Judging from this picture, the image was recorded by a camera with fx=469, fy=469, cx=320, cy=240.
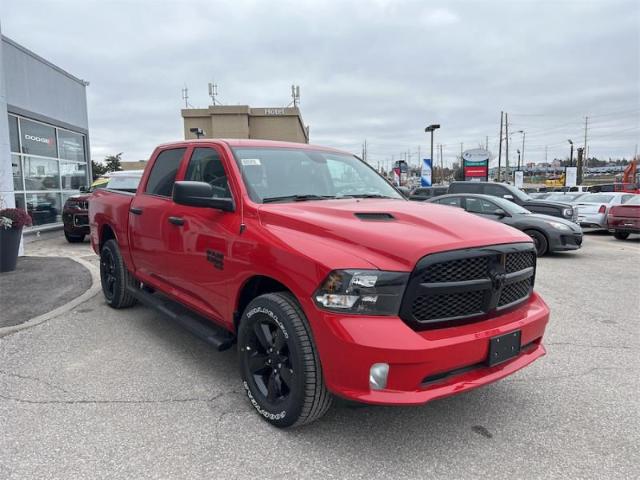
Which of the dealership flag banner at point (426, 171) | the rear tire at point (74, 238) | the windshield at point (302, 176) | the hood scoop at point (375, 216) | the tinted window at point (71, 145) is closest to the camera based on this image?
the hood scoop at point (375, 216)

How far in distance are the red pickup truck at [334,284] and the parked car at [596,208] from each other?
14.7 metres

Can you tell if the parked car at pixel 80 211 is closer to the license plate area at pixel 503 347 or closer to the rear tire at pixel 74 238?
the rear tire at pixel 74 238

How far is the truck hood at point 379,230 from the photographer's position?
8.62 feet

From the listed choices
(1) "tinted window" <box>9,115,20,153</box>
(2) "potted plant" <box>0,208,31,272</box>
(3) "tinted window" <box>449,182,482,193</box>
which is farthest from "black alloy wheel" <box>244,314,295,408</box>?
(3) "tinted window" <box>449,182,482,193</box>

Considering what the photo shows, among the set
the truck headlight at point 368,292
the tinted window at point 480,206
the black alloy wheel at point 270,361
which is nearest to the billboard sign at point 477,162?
Answer: the tinted window at point 480,206

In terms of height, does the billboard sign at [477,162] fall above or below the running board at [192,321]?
above

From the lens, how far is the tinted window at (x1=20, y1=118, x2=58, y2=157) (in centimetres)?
1332

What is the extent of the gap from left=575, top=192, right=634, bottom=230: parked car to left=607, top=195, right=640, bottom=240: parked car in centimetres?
125

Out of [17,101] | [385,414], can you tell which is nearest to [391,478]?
[385,414]

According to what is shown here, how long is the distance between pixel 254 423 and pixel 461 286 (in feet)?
5.35

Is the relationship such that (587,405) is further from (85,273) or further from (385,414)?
(85,273)

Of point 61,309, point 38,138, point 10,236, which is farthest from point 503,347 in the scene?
point 38,138

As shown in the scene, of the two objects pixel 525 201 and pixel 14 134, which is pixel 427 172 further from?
pixel 14 134

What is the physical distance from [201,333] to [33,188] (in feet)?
41.9
